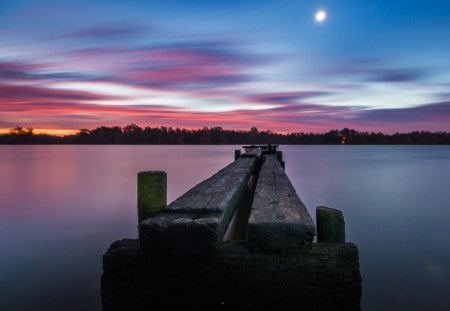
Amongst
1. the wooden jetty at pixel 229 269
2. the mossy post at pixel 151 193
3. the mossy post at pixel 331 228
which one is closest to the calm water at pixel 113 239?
the mossy post at pixel 151 193

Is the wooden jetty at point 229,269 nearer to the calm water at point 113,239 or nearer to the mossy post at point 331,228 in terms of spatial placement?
the mossy post at point 331,228

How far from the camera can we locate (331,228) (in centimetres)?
264

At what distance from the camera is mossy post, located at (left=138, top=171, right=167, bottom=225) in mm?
2646

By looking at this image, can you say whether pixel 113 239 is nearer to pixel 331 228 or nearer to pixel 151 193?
pixel 151 193

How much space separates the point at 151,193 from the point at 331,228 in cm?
131

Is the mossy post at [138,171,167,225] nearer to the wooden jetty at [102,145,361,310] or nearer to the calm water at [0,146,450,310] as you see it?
the wooden jetty at [102,145,361,310]

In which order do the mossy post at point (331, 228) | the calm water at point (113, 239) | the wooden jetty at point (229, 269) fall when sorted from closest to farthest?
the wooden jetty at point (229, 269), the mossy post at point (331, 228), the calm water at point (113, 239)

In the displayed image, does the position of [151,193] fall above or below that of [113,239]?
above

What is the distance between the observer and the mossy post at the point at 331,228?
Result: 2627mm

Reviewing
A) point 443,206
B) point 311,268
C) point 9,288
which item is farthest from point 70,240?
point 443,206

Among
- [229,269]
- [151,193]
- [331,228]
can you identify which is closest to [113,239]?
[151,193]

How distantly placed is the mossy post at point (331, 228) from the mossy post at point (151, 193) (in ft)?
3.75

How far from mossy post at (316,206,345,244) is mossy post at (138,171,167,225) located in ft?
3.75

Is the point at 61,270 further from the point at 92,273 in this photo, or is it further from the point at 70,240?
the point at 70,240
